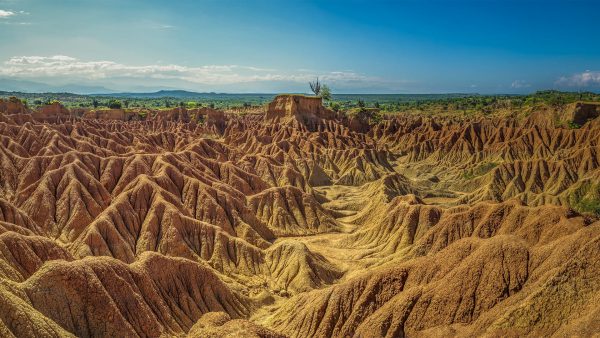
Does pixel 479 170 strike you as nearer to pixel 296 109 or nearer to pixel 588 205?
pixel 588 205

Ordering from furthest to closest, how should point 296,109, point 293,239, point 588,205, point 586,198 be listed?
1. point 296,109
2. point 586,198
3. point 588,205
4. point 293,239

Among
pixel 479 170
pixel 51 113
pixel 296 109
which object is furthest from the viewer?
pixel 296 109

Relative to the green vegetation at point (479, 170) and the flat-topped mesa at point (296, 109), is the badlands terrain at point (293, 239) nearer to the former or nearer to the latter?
the green vegetation at point (479, 170)

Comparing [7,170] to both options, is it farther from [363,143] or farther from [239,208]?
[363,143]

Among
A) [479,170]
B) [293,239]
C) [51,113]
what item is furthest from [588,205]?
[51,113]

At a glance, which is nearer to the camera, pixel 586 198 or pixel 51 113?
pixel 586 198

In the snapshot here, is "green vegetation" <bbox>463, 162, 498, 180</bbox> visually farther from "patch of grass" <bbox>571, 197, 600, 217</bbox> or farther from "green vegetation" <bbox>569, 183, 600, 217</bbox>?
"patch of grass" <bbox>571, 197, 600, 217</bbox>

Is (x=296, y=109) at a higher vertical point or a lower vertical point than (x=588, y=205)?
higher

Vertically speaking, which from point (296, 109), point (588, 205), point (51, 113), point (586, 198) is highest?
point (296, 109)

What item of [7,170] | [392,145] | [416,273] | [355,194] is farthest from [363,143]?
[416,273]
